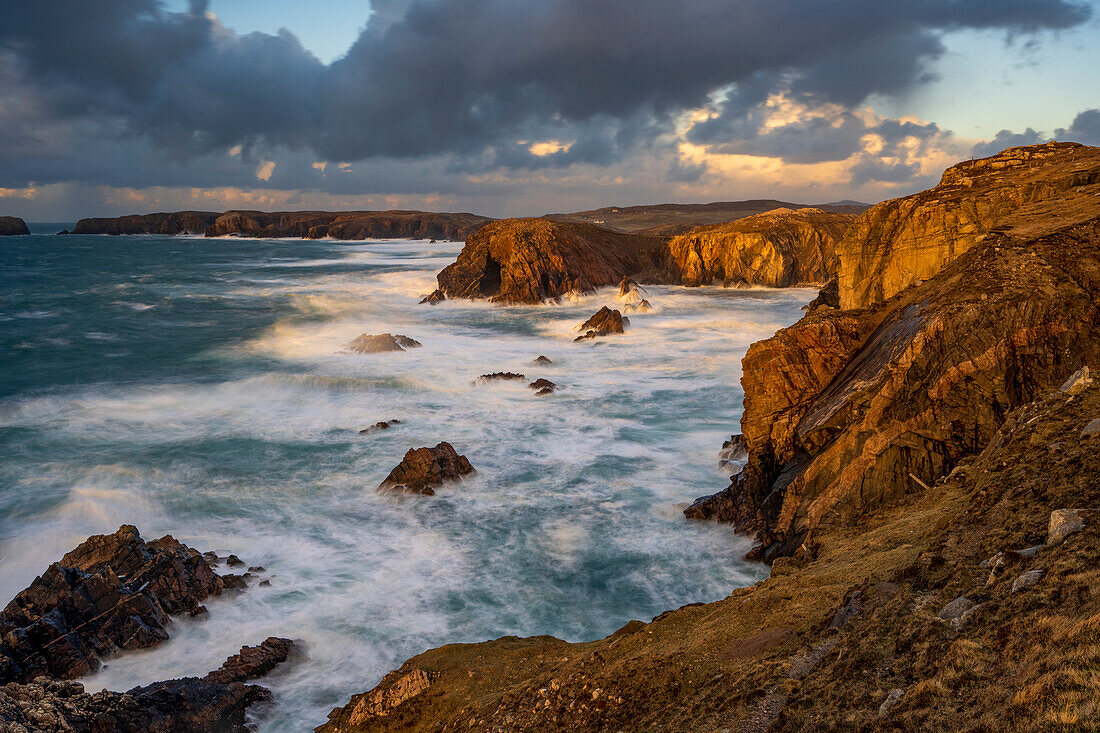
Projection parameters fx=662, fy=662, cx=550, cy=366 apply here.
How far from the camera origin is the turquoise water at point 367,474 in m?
13.6

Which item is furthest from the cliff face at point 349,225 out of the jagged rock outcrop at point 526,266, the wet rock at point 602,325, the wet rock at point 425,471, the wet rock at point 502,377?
the wet rock at point 425,471

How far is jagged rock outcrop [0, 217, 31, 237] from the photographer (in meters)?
184

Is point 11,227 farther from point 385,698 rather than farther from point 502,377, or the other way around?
point 385,698

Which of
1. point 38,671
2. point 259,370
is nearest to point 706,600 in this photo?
point 38,671

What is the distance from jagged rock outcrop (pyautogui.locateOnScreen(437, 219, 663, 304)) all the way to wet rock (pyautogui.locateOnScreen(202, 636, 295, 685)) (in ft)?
149

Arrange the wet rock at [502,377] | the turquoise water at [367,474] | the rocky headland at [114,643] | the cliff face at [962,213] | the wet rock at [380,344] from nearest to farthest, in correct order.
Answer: the rocky headland at [114,643], the turquoise water at [367,474], the cliff face at [962,213], the wet rock at [502,377], the wet rock at [380,344]

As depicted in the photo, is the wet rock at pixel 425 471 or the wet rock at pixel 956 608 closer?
the wet rock at pixel 956 608

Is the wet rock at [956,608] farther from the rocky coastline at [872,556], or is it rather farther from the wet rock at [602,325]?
the wet rock at [602,325]

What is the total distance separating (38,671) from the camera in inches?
440

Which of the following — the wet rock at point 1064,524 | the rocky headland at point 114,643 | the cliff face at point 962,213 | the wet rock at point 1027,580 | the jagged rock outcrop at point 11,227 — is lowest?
the rocky headland at point 114,643

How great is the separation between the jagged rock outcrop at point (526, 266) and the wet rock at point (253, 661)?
45.5m

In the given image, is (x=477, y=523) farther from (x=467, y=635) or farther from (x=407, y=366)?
(x=407, y=366)

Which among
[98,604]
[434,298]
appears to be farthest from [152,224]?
[98,604]

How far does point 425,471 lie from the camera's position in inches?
757
